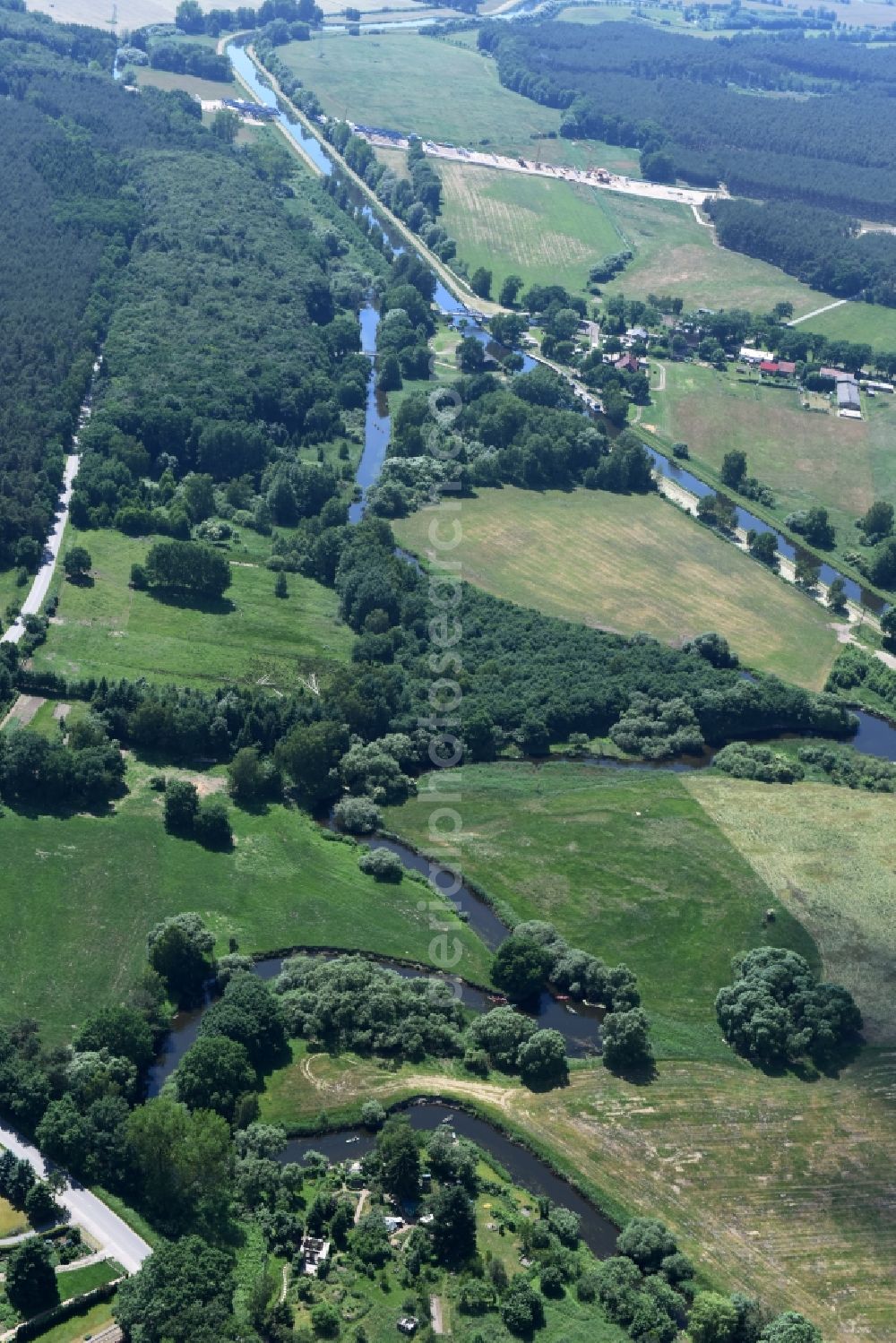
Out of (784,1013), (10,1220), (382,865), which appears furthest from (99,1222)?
(784,1013)

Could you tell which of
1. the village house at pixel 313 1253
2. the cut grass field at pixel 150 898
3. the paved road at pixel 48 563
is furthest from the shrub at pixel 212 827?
the village house at pixel 313 1253

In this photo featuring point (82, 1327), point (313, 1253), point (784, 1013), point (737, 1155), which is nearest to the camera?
point (82, 1327)

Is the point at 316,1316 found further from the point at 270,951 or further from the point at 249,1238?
the point at 270,951

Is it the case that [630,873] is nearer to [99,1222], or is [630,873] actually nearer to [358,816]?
[358,816]

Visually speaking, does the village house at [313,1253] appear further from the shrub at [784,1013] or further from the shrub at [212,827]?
the shrub at [212,827]

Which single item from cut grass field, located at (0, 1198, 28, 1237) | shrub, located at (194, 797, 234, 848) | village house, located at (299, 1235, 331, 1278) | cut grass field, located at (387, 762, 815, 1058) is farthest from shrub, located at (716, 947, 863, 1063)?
cut grass field, located at (0, 1198, 28, 1237)

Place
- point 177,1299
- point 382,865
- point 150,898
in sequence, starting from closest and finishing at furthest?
point 177,1299 < point 150,898 < point 382,865

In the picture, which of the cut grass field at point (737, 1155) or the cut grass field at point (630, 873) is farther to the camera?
the cut grass field at point (630, 873)
